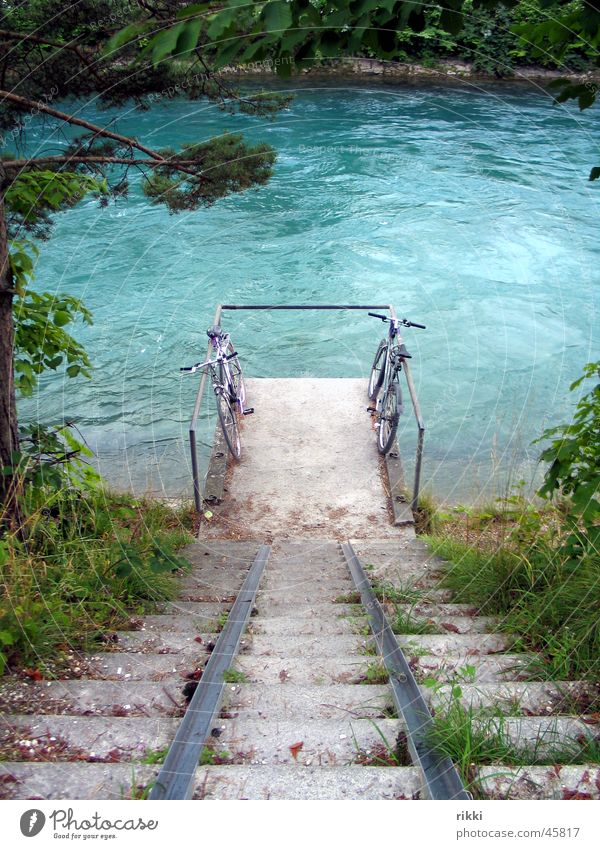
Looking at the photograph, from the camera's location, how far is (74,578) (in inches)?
143

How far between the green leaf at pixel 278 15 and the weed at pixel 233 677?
2.27 metres

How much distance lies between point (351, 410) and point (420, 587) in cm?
346

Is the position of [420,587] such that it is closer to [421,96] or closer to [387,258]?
[387,258]

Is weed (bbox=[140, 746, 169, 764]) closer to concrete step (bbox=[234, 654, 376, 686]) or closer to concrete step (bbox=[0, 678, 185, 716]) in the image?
concrete step (bbox=[0, 678, 185, 716])

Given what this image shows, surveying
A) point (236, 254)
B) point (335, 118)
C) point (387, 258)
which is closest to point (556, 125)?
point (335, 118)

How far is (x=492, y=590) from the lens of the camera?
3684 mm

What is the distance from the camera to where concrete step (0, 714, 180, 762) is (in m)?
2.40

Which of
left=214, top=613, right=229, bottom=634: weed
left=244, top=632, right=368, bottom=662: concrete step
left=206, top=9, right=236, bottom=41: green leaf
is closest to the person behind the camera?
left=206, top=9, right=236, bottom=41: green leaf

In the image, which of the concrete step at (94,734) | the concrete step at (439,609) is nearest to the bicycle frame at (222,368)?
the concrete step at (439,609)

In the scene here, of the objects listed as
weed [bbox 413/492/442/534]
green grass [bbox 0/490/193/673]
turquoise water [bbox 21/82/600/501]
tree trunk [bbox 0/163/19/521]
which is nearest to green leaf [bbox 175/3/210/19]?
tree trunk [bbox 0/163/19/521]

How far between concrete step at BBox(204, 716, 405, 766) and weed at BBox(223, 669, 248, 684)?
318 millimetres

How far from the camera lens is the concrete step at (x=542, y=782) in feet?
7.07

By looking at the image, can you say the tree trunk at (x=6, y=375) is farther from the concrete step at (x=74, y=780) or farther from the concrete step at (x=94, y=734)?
the concrete step at (x=74, y=780)

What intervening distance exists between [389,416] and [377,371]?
42.7 inches
